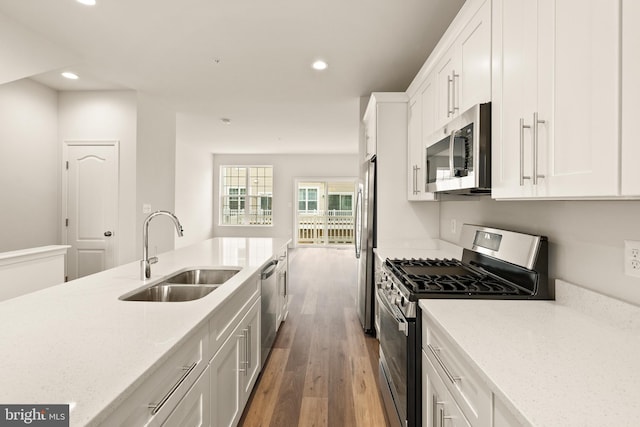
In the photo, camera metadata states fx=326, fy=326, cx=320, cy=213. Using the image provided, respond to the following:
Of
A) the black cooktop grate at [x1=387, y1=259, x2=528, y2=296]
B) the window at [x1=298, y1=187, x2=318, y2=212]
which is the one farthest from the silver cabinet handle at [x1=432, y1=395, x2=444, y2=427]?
the window at [x1=298, y1=187, x2=318, y2=212]

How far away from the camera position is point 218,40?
9.55 feet

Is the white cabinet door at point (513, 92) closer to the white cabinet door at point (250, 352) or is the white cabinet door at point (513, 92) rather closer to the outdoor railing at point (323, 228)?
the white cabinet door at point (250, 352)

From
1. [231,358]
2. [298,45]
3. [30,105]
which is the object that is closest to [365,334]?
[231,358]

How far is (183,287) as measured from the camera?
185 centimetres

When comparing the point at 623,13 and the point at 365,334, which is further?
the point at 365,334

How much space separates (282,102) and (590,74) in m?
4.14

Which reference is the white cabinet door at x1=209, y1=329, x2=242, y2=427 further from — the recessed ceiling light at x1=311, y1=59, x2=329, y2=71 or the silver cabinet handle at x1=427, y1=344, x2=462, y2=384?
the recessed ceiling light at x1=311, y1=59, x2=329, y2=71

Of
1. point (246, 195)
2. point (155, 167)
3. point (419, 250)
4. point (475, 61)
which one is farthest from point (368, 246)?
point (246, 195)

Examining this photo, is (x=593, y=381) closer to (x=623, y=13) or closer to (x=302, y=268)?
(x=623, y=13)

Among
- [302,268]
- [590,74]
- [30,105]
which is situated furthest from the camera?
[302,268]

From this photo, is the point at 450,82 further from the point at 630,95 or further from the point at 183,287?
the point at 183,287

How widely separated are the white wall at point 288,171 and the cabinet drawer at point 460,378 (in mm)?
8105

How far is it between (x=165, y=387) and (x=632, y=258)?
5.21 ft

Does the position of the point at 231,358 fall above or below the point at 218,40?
below
